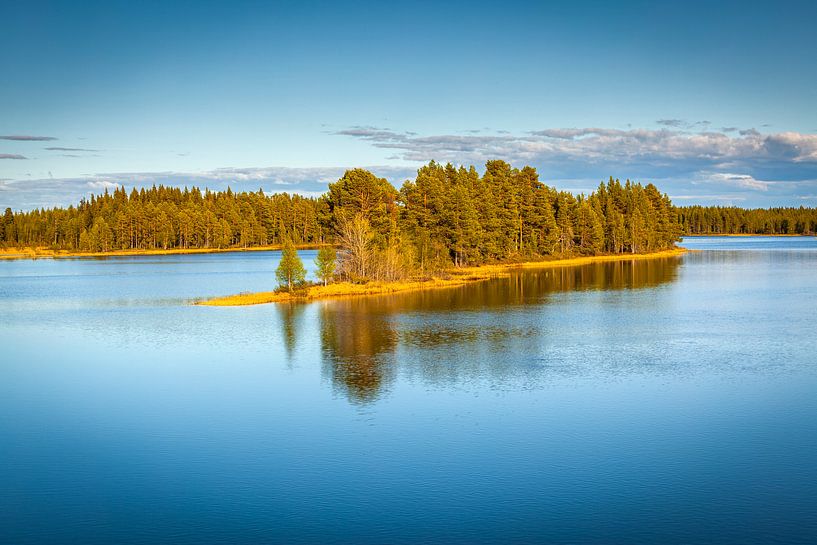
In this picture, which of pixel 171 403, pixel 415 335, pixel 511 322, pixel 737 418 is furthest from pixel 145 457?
pixel 511 322

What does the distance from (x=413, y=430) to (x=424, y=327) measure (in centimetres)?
2407

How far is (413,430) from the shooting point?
26250 mm

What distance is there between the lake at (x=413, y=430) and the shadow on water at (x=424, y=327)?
283 mm

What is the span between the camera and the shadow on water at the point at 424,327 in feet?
119

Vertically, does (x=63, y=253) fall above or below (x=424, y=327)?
above

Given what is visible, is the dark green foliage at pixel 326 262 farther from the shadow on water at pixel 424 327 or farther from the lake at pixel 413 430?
the lake at pixel 413 430

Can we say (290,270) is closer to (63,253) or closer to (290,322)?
(290,322)

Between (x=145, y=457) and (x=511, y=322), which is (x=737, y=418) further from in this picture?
(x=511, y=322)

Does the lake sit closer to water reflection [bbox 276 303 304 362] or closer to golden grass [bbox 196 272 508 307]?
water reflection [bbox 276 303 304 362]

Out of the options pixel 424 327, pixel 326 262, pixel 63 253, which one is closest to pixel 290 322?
pixel 424 327

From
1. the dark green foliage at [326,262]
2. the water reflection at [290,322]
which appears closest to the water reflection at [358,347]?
the water reflection at [290,322]

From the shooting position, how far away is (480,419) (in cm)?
2738

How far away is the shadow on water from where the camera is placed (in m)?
36.2

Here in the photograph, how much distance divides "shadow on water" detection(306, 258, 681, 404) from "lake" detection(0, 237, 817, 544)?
0.93ft
